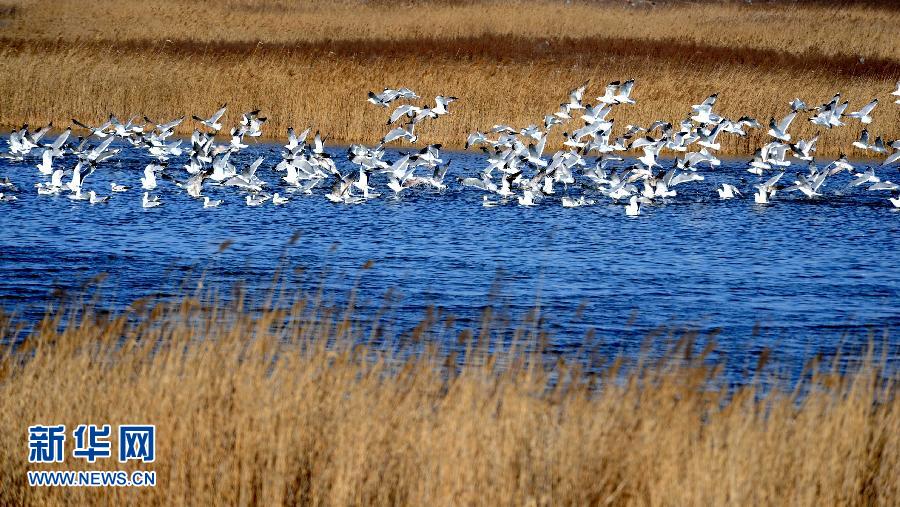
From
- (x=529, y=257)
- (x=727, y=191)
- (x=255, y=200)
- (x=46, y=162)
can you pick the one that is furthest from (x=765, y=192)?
(x=46, y=162)

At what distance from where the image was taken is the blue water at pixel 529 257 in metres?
10.3

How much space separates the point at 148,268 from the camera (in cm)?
1205

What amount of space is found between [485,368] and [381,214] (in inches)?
Answer: 416

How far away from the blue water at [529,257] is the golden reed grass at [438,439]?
2.09 m

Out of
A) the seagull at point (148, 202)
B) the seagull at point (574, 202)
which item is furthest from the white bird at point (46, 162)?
the seagull at point (574, 202)

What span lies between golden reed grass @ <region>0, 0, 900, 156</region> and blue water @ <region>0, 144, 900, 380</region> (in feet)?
12.9

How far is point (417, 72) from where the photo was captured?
77.4ft

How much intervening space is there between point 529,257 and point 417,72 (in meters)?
10.7

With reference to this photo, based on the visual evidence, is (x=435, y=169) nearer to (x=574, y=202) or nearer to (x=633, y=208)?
(x=574, y=202)

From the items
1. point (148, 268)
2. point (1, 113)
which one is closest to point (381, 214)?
point (148, 268)

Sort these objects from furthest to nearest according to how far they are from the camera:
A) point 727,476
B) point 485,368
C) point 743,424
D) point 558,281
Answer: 1. point 558,281
2. point 485,368
3. point 743,424
4. point 727,476

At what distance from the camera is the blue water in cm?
1033

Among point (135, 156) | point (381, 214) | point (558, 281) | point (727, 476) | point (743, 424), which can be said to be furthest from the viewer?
point (135, 156)

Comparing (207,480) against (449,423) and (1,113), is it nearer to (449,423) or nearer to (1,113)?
(449,423)
